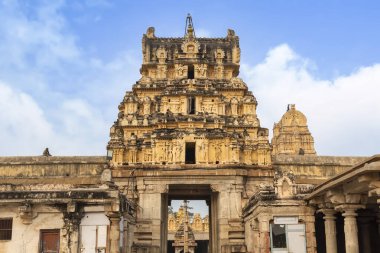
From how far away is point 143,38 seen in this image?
3725 centimetres

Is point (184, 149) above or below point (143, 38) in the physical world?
below

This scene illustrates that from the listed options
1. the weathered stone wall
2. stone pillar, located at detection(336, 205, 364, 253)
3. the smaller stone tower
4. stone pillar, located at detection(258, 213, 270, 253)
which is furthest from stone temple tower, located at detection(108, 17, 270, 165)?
the smaller stone tower

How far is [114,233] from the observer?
19.3 meters

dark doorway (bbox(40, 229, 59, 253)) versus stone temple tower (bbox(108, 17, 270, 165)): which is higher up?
stone temple tower (bbox(108, 17, 270, 165))

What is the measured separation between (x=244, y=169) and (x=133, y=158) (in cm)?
721

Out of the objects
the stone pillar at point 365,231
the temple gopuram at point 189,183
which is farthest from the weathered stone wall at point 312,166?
the stone pillar at point 365,231

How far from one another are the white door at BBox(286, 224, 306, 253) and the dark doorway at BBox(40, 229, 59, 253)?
405 inches

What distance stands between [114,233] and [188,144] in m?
10.7

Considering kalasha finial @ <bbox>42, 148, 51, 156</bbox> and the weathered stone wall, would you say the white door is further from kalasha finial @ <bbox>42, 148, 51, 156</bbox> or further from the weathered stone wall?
kalasha finial @ <bbox>42, 148, 51, 156</bbox>

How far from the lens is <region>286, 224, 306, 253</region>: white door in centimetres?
Result: 1994

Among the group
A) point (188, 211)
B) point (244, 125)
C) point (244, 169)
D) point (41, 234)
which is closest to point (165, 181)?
point (244, 169)

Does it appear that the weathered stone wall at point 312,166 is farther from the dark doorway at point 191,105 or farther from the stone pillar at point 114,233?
the stone pillar at point 114,233

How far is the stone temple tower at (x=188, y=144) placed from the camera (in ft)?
89.2

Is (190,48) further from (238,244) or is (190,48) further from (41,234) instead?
(41,234)
